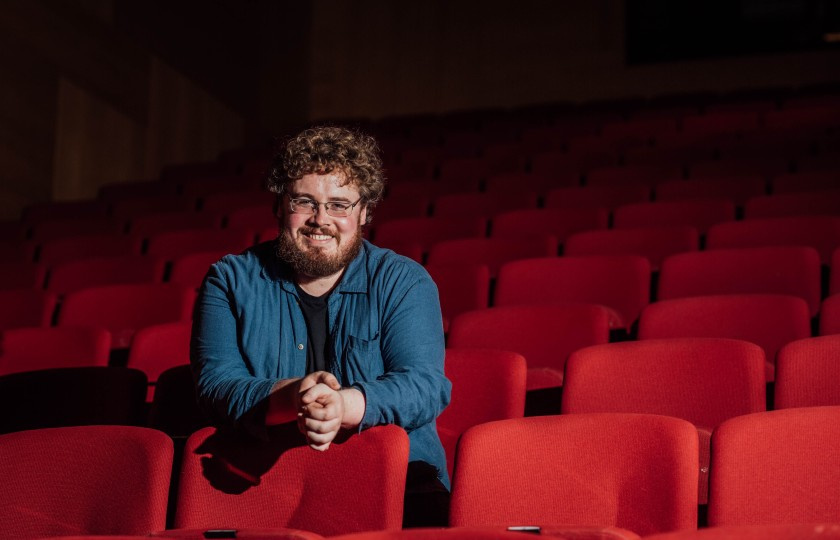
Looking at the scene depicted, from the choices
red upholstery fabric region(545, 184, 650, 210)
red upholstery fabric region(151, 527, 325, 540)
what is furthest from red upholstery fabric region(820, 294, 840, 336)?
red upholstery fabric region(545, 184, 650, 210)

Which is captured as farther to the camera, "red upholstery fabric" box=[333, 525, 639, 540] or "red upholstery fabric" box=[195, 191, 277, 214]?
"red upholstery fabric" box=[195, 191, 277, 214]

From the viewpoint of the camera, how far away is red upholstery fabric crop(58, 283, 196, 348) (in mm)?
1419

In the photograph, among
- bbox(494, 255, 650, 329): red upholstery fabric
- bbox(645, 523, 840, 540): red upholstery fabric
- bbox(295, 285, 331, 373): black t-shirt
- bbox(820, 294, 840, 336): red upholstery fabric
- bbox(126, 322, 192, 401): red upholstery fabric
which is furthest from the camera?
bbox(494, 255, 650, 329): red upholstery fabric

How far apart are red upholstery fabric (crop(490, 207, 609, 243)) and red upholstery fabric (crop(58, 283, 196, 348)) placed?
1.94 feet

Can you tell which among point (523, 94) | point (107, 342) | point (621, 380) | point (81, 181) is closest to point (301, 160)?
point (621, 380)

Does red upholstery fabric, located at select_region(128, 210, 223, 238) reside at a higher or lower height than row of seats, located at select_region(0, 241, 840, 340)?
higher

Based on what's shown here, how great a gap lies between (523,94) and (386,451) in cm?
292

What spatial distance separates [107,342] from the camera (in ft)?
4.04

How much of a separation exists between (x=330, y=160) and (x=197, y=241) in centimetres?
107

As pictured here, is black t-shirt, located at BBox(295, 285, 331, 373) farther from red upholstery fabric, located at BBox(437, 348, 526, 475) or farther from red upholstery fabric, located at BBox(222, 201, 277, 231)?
red upholstery fabric, located at BBox(222, 201, 277, 231)

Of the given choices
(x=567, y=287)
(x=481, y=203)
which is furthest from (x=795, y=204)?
(x=481, y=203)

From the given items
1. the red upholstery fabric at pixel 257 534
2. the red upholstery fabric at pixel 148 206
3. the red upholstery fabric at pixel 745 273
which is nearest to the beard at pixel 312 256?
the red upholstery fabric at pixel 257 534

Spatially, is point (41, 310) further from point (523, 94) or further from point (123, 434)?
point (523, 94)

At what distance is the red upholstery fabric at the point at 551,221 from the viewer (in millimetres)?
1718
